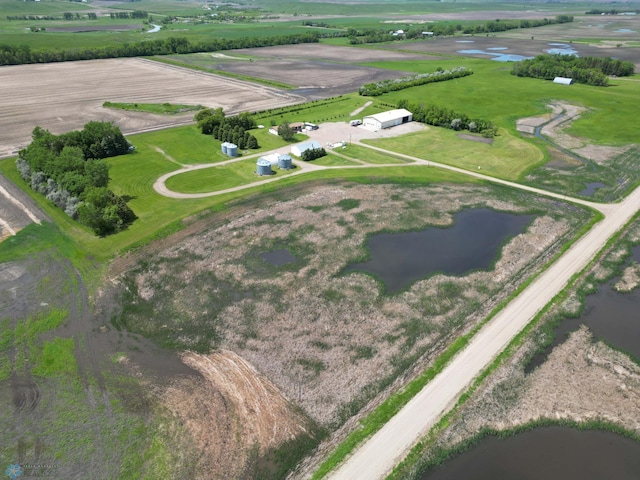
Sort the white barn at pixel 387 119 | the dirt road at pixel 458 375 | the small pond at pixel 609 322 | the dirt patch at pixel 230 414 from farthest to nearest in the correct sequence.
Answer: the white barn at pixel 387 119, the small pond at pixel 609 322, the dirt patch at pixel 230 414, the dirt road at pixel 458 375

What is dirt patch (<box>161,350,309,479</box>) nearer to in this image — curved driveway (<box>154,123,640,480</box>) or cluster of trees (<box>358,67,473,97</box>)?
curved driveway (<box>154,123,640,480</box>)

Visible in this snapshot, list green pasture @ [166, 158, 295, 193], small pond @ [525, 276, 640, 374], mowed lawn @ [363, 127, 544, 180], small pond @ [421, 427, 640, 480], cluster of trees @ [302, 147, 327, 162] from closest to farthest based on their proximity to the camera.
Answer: small pond @ [421, 427, 640, 480], small pond @ [525, 276, 640, 374], green pasture @ [166, 158, 295, 193], mowed lawn @ [363, 127, 544, 180], cluster of trees @ [302, 147, 327, 162]

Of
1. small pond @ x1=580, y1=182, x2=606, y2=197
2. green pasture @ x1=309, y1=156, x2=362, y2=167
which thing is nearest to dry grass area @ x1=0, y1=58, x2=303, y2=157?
green pasture @ x1=309, y1=156, x2=362, y2=167

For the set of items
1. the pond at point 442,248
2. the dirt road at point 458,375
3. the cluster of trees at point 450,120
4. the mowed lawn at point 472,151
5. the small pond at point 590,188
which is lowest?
the dirt road at point 458,375

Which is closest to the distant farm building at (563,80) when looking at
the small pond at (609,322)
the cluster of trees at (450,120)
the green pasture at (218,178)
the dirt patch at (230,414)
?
the cluster of trees at (450,120)

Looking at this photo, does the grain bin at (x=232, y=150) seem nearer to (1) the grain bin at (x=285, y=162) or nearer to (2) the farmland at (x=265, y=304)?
(2) the farmland at (x=265, y=304)

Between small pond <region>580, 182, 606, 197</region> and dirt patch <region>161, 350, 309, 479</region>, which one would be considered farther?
small pond <region>580, 182, 606, 197</region>

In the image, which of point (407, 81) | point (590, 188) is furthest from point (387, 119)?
point (407, 81)
